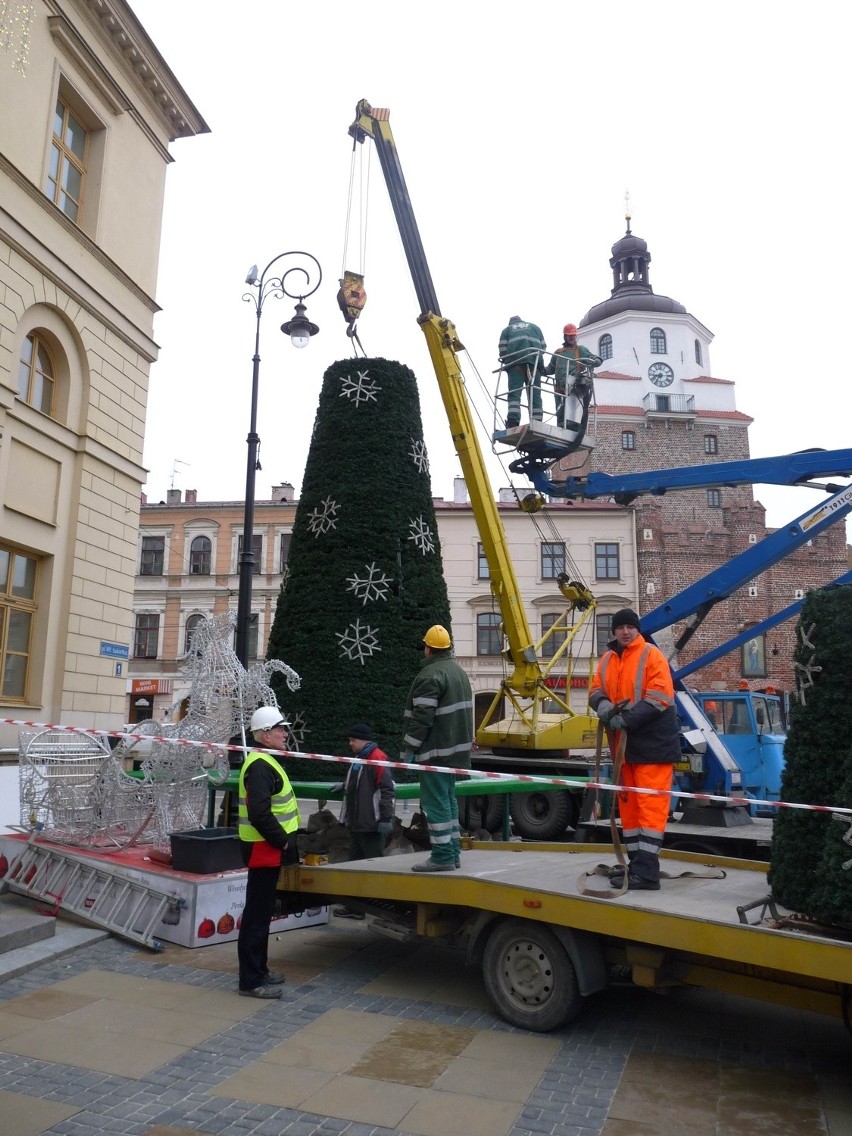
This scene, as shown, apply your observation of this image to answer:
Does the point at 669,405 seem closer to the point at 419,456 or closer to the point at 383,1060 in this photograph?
the point at 419,456

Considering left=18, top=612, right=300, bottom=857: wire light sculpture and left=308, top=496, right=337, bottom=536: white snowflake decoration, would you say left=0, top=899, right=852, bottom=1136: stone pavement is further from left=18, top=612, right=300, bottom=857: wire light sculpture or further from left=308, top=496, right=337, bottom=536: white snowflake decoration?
left=308, top=496, right=337, bottom=536: white snowflake decoration

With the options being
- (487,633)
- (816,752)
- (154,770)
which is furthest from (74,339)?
(487,633)

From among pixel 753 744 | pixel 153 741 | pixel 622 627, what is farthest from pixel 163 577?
pixel 622 627

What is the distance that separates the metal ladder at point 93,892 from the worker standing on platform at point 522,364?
868 centimetres

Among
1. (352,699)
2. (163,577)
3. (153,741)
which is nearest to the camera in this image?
(153,741)

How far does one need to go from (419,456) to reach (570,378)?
12.7 feet

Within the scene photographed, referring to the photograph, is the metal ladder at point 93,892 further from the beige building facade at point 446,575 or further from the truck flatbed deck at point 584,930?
the beige building facade at point 446,575

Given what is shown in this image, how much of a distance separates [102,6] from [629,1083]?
1580 centimetres

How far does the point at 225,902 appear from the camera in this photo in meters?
7.25

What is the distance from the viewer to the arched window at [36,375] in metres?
12.7

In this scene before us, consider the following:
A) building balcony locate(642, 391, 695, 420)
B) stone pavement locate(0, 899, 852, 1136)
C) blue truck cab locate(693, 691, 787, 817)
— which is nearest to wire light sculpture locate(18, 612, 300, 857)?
stone pavement locate(0, 899, 852, 1136)

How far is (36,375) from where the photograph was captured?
1302 centimetres

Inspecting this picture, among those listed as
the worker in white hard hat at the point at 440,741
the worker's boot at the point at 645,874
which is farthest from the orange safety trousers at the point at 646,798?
the worker in white hard hat at the point at 440,741

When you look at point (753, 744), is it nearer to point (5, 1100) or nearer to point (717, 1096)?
point (717, 1096)
